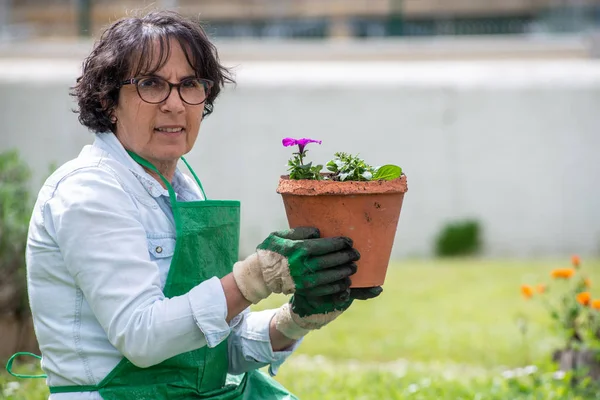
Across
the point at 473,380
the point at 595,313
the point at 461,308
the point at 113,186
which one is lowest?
the point at 461,308

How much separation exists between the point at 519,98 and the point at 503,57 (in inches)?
78.4

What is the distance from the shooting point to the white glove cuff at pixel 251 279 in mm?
2262

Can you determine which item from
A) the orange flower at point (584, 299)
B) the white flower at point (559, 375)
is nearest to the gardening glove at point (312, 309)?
the orange flower at point (584, 299)

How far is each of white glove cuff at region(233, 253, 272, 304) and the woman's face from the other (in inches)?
17.0

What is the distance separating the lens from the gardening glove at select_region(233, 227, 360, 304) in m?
2.25

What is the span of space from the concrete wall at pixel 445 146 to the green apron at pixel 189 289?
7.02m

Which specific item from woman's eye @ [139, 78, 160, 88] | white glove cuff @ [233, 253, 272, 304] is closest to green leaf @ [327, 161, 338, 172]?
white glove cuff @ [233, 253, 272, 304]

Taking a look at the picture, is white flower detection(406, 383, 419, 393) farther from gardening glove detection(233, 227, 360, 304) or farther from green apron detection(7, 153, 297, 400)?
gardening glove detection(233, 227, 360, 304)

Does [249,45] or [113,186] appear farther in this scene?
[249,45]

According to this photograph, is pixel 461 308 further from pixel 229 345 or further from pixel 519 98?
pixel 229 345

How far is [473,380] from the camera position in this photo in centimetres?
494

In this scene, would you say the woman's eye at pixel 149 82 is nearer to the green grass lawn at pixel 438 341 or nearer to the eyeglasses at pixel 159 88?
the eyeglasses at pixel 159 88

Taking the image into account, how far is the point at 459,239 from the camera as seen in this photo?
31.3 ft

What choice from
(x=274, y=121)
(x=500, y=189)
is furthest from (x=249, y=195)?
(x=500, y=189)
